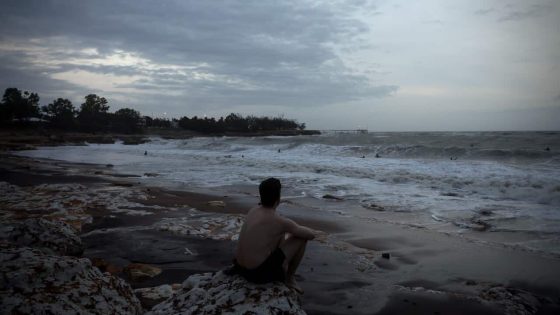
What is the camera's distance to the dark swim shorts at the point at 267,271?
313cm

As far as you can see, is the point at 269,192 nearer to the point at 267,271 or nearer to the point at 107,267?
the point at 267,271

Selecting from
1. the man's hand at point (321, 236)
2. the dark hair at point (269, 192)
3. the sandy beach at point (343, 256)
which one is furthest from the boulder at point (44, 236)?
the man's hand at point (321, 236)

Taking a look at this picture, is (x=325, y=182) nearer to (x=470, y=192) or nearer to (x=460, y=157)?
(x=470, y=192)

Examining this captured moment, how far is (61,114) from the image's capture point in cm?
6756

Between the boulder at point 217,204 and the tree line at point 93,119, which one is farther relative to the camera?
the tree line at point 93,119

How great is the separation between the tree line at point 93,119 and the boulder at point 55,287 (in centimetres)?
6548

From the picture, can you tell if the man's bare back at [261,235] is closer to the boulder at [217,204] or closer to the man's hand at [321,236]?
the man's hand at [321,236]

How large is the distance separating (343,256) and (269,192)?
9.78 feet

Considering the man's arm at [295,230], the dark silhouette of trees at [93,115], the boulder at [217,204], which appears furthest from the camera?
the dark silhouette of trees at [93,115]

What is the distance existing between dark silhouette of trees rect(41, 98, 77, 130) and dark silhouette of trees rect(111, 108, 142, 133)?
719 centimetres

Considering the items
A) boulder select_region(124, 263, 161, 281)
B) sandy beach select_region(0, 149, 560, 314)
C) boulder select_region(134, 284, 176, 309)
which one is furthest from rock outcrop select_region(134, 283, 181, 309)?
boulder select_region(124, 263, 161, 281)

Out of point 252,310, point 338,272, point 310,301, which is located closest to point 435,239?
point 338,272

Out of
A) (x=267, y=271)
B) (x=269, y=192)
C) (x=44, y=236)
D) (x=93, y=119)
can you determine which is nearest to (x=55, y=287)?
(x=267, y=271)

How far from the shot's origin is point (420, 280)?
503 centimetres
